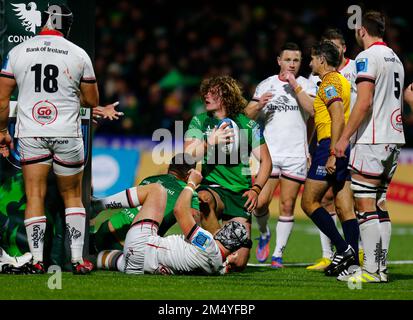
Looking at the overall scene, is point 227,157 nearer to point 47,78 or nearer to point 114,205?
point 114,205

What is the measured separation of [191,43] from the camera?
74.0 ft

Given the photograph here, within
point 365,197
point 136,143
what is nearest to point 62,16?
point 365,197

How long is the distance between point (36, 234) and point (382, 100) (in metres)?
3.34

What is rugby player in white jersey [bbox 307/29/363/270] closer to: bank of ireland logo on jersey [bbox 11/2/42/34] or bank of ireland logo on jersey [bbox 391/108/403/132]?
bank of ireland logo on jersey [bbox 391/108/403/132]

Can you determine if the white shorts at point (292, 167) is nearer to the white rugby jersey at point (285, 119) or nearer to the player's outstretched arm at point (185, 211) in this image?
the white rugby jersey at point (285, 119)

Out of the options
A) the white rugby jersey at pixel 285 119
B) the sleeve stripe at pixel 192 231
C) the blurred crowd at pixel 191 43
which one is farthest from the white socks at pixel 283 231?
the blurred crowd at pixel 191 43

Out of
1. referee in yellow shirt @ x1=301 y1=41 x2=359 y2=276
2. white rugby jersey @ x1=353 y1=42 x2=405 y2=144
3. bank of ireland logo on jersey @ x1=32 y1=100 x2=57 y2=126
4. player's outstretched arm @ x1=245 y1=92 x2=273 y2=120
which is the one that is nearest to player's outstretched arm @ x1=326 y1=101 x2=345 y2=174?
referee in yellow shirt @ x1=301 y1=41 x2=359 y2=276

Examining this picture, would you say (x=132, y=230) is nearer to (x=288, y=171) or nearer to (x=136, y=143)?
(x=288, y=171)

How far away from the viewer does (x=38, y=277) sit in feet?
26.7

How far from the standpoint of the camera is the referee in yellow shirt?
29.8 feet

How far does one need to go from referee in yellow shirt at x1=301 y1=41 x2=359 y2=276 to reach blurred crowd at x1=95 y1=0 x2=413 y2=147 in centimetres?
1012

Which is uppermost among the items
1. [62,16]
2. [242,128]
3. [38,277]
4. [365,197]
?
[62,16]
